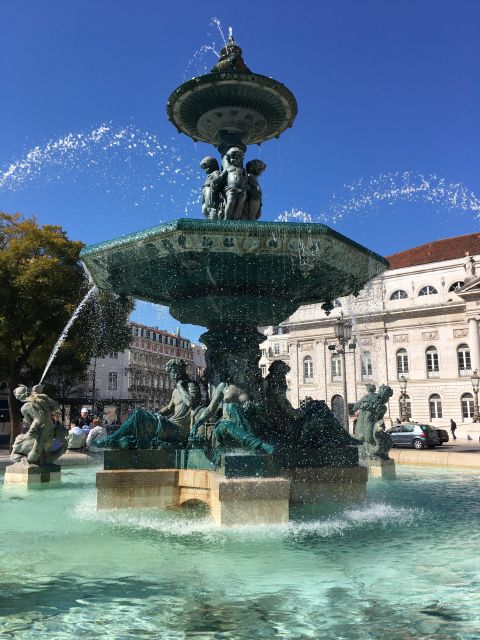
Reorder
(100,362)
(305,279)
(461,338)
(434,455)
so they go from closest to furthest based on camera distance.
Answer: (305,279), (434,455), (461,338), (100,362)

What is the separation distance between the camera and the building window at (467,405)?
47000mm

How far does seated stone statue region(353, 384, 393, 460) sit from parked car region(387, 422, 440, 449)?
690 inches

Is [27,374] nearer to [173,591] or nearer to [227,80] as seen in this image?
[227,80]

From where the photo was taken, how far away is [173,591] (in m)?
3.42

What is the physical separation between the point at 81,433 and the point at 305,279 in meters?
9.74

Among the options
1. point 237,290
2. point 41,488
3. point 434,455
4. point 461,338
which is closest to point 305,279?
point 237,290

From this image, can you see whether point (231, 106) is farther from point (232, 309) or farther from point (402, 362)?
point (402, 362)

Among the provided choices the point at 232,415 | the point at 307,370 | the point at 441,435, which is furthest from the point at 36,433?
the point at 307,370

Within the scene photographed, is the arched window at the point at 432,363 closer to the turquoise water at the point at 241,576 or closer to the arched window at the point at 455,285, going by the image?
the arched window at the point at 455,285

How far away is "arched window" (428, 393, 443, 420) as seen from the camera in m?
48.9

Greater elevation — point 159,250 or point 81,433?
point 159,250

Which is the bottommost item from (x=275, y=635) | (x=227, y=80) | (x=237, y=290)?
(x=275, y=635)

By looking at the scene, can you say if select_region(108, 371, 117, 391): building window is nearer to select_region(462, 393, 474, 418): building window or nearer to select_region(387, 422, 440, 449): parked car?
select_region(462, 393, 474, 418): building window

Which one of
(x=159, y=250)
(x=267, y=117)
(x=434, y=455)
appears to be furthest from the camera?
(x=434, y=455)
